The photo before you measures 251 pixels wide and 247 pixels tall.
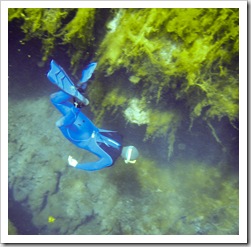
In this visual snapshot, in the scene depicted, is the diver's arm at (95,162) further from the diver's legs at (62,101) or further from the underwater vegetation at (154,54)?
the underwater vegetation at (154,54)

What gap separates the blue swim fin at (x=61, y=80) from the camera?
3.22 m

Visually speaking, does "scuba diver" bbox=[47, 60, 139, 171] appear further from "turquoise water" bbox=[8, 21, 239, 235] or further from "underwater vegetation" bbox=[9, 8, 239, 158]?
"turquoise water" bbox=[8, 21, 239, 235]

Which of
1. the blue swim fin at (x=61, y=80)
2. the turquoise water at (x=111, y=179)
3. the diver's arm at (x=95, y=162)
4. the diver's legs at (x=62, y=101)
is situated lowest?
the turquoise water at (x=111, y=179)

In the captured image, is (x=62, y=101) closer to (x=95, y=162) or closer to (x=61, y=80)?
(x=61, y=80)

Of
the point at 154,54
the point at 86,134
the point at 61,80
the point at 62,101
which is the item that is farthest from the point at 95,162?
A: the point at 154,54

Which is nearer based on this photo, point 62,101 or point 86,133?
point 62,101

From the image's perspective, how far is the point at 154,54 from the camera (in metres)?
3.25

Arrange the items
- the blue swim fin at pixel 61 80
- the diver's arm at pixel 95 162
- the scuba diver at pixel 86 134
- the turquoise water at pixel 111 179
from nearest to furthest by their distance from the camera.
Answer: the blue swim fin at pixel 61 80 < the scuba diver at pixel 86 134 < the diver's arm at pixel 95 162 < the turquoise water at pixel 111 179

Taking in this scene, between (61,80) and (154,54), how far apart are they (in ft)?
4.27

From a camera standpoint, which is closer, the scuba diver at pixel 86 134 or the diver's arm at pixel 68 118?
the diver's arm at pixel 68 118

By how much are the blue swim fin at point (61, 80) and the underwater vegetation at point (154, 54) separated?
64cm

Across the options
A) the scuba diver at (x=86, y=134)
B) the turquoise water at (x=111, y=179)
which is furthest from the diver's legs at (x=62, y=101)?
the turquoise water at (x=111, y=179)

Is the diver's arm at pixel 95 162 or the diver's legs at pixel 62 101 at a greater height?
the diver's legs at pixel 62 101

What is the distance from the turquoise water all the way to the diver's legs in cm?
98
